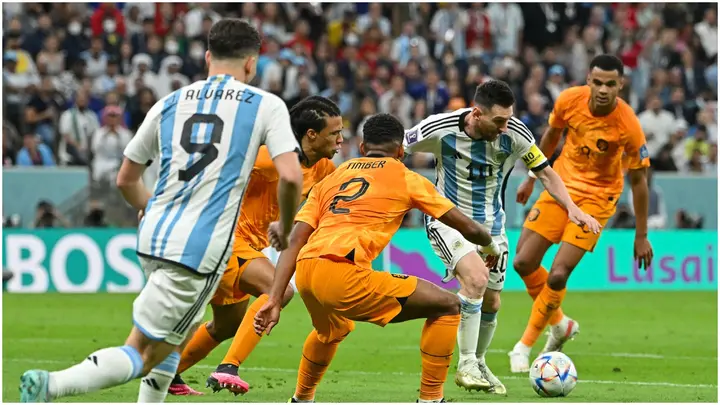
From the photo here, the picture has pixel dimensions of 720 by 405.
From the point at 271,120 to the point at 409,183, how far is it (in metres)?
1.56

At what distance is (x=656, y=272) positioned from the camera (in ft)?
64.1

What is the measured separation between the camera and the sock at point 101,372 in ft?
19.1

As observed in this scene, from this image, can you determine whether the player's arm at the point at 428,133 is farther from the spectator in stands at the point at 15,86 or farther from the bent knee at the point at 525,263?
the spectator in stands at the point at 15,86

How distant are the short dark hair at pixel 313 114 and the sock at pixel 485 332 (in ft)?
7.64

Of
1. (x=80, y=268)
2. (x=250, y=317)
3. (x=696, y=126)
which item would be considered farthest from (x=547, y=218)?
(x=696, y=126)

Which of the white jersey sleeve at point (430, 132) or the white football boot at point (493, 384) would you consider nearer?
the white football boot at point (493, 384)

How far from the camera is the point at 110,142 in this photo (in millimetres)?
19094

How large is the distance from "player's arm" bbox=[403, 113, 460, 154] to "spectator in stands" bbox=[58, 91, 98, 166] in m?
11.4

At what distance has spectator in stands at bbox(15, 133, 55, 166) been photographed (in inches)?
755

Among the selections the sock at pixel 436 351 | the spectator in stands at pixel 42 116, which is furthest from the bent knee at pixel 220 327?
the spectator in stands at pixel 42 116

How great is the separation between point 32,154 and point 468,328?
12114 mm

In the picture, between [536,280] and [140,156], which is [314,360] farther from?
[536,280]

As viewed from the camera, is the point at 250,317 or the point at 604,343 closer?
the point at 250,317

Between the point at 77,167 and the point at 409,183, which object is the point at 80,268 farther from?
the point at 409,183
